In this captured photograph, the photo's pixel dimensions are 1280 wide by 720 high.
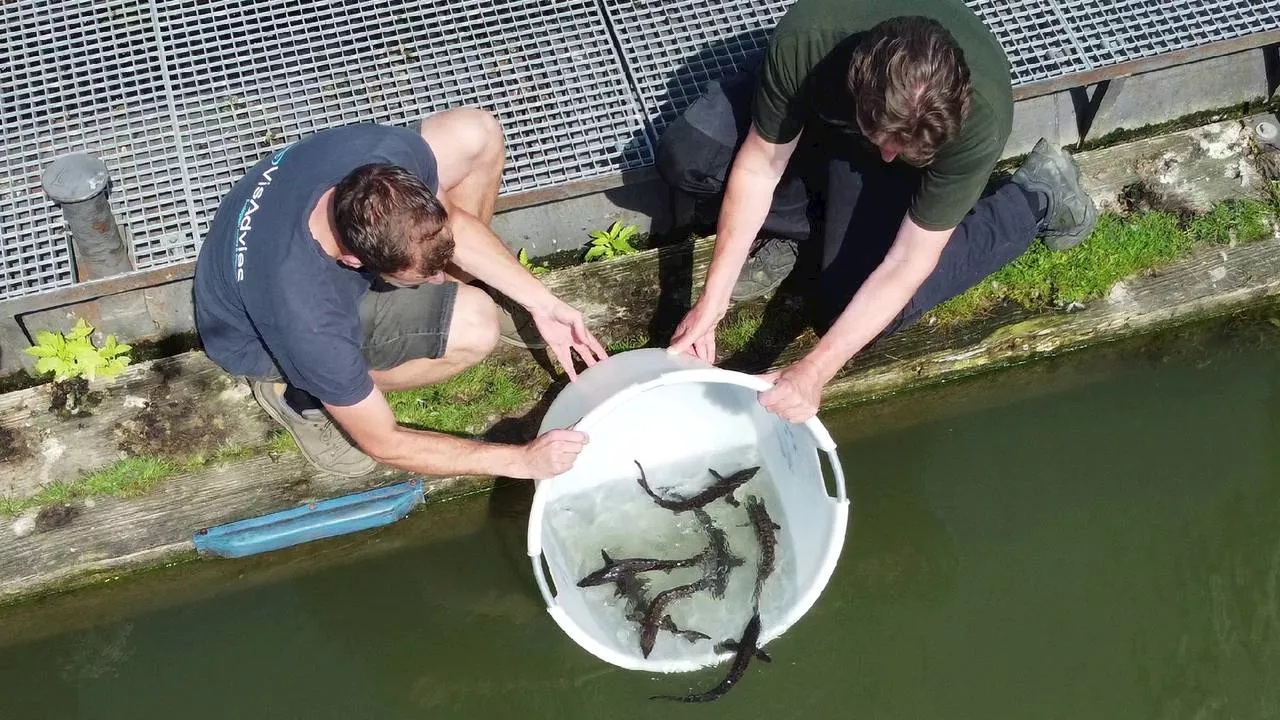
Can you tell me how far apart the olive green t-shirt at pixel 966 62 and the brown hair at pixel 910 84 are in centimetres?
17

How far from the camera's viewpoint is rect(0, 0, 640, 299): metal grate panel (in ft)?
13.6

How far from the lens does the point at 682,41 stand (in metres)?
4.46

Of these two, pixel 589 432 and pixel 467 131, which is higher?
pixel 467 131

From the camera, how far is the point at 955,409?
442 cm

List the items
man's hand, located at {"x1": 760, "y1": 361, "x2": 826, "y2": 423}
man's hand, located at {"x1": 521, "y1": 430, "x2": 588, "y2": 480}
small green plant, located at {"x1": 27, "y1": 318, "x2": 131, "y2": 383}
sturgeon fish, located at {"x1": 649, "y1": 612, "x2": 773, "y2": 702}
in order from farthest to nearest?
small green plant, located at {"x1": 27, "y1": 318, "x2": 131, "y2": 383}, sturgeon fish, located at {"x1": 649, "y1": 612, "x2": 773, "y2": 702}, man's hand, located at {"x1": 760, "y1": 361, "x2": 826, "y2": 423}, man's hand, located at {"x1": 521, "y1": 430, "x2": 588, "y2": 480}

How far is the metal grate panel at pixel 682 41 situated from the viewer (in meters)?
4.37

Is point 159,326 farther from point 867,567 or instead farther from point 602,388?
point 867,567

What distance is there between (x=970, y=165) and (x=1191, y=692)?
211cm

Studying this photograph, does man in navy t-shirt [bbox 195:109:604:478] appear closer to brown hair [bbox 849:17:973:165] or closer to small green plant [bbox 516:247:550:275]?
small green plant [bbox 516:247:550:275]

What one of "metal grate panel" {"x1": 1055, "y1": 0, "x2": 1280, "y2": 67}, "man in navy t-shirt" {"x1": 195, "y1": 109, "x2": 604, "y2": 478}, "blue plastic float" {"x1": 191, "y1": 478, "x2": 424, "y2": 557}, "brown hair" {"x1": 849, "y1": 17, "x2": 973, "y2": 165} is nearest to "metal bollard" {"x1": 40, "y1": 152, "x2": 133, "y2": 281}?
"man in navy t-shirt" {"x1": 195, "y1": 109, "x2": 604, "y2": 478}

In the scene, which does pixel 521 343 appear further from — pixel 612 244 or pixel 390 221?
pixel 390 221

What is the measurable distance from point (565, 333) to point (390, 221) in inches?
38.0

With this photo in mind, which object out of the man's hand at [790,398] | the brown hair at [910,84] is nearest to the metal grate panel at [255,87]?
the man's hand at [790,398]

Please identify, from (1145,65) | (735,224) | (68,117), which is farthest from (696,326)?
(68,117)
